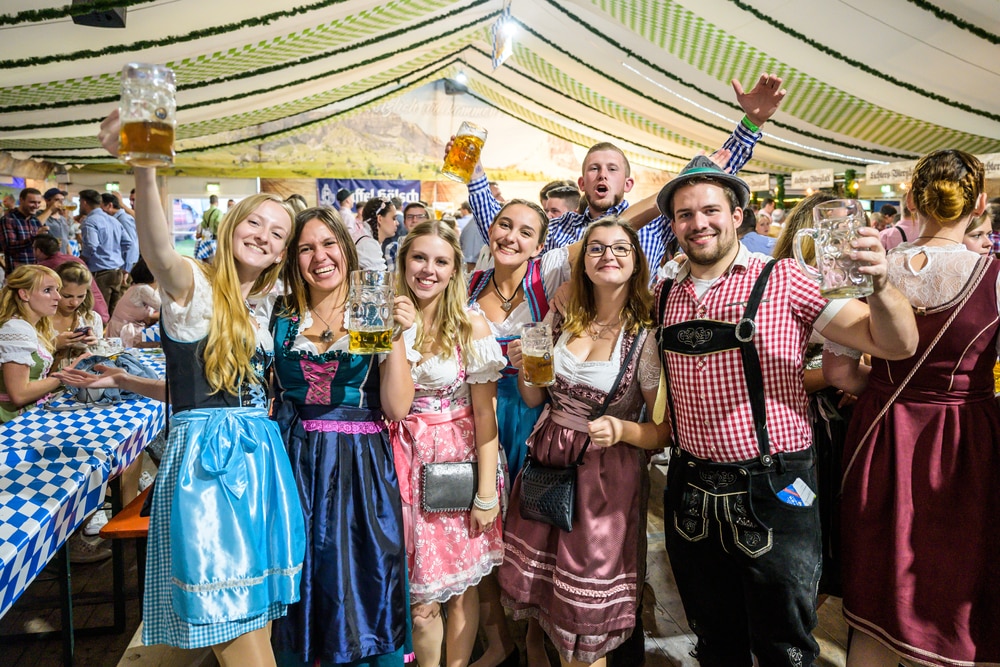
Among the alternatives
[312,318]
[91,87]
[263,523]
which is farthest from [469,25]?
[263,523]

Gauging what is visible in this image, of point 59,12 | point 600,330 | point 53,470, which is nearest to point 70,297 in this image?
point 59,12

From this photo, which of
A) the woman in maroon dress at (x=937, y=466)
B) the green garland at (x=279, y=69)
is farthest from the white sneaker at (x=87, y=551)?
the green garland at (x=279, y=69)

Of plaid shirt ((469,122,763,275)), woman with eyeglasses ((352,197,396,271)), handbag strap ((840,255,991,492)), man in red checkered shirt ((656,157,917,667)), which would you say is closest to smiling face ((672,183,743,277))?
man in red checkered shirt ((656,157,917,667))

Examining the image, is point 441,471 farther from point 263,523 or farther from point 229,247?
point 229,247

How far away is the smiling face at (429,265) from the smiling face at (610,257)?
1.51 ft

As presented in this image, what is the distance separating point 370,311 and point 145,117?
0.61 m

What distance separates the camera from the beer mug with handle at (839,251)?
1288 millimetres

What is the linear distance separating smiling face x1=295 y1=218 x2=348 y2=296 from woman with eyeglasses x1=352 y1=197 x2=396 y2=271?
2.88 meters

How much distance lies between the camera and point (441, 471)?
198 centimetres

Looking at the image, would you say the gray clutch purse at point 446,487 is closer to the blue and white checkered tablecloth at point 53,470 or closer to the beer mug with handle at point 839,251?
the blue and white checkered tablecloth at point 53,470

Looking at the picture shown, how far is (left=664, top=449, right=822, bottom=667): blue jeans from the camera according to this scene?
168 cm

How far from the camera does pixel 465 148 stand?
8.48ft

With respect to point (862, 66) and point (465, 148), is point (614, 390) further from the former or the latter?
point (862, 66)

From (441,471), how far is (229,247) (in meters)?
0.90
